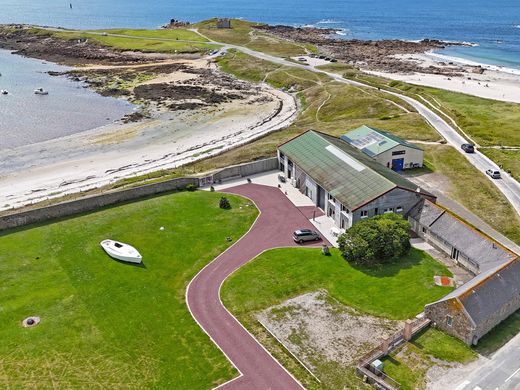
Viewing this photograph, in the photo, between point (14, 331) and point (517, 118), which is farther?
point (517, 118)

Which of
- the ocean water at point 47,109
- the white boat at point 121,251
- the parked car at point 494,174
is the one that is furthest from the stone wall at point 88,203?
the ocean water at point 47,109

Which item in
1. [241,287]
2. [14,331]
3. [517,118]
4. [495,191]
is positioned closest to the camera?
[14,331]

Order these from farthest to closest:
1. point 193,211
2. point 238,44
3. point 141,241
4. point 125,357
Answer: point 238,44
point 193,211
point 141,241
point 125,357

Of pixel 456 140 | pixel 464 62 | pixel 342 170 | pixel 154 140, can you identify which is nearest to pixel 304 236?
pixel 342 170

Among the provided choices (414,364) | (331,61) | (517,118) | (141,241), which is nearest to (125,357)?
(141,241)

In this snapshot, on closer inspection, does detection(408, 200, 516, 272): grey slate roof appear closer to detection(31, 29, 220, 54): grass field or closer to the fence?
the fence

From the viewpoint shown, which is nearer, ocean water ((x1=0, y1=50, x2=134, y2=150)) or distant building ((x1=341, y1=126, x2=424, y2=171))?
distant building ((x1=341, y1=126, x2=424, y2=171))

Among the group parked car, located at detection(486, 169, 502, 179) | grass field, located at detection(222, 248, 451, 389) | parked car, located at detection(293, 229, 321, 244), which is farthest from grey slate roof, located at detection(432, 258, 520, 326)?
parked car, located at detection(486, 169, 502, 179)

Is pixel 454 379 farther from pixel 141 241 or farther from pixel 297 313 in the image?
pixel 141 241
